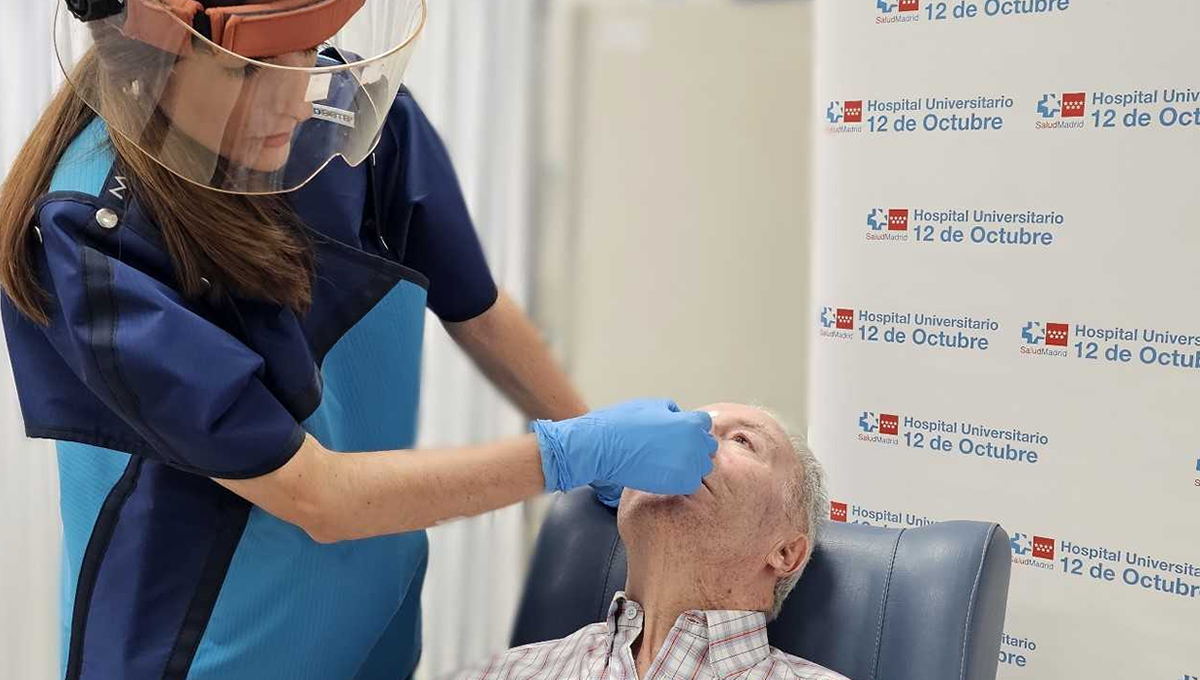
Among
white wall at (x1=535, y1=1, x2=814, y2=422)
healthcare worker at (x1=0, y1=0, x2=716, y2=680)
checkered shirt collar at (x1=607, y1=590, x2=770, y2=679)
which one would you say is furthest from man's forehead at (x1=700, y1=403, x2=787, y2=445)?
white wall at (x1=535, y1=1, x2=814, y2=422)

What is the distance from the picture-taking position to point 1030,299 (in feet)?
6.45

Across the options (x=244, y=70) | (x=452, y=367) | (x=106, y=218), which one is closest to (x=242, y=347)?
(x=106, y=218)

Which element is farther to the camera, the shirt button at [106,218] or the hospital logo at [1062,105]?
the hospital logo at [1062,105]

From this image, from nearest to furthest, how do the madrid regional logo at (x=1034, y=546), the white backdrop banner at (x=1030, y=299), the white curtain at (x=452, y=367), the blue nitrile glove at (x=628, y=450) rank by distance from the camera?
the blue nitrile glove at (x=628, y=450), the white backdrop banner at (x=1030, y=299), the madrid regional logo at (x=1034, y=546), the white curtain at (x=452, y=367)

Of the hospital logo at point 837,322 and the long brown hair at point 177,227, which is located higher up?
the long brown hair at point 177,227

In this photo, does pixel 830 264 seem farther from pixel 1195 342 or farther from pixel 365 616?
pixel 365 616

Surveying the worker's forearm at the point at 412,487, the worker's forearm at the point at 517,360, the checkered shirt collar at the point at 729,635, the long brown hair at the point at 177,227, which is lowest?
the checkered shirt collar at the point at 729,635

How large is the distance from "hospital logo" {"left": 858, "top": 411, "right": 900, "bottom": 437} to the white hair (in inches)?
23.2

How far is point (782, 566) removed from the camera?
1.49 meters

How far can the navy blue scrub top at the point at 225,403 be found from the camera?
1101mm

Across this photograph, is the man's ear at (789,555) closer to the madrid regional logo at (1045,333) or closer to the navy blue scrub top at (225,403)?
the navy blue scrub top at (225,403)

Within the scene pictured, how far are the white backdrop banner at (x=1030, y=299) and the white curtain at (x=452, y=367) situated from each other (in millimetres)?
869

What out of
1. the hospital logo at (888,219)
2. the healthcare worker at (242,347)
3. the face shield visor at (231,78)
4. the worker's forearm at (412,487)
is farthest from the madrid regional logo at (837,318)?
the face shield visor at (231,78)

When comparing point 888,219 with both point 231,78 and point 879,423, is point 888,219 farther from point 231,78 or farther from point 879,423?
point 231,78
